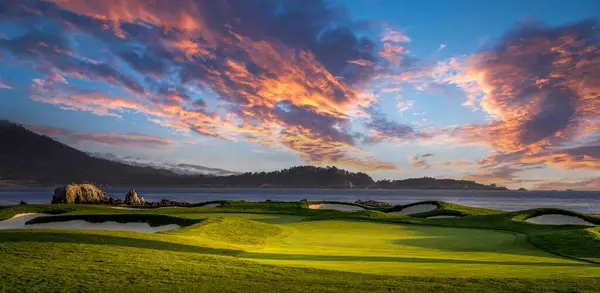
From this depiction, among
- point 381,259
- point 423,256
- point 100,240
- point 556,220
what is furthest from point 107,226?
point 556,220

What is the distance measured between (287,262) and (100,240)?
20.5 ft

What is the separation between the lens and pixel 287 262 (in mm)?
13781

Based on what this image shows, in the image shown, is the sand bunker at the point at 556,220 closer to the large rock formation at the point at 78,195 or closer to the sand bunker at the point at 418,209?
the sand bunker at the point at 418,209

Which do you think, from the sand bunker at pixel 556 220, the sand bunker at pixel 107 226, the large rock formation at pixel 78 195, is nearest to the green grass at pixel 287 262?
the sand bunker at pixel 107 226

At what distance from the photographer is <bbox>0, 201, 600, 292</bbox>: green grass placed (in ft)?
31.8

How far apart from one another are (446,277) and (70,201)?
6870 centimetres

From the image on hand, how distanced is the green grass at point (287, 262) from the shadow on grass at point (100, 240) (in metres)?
0.03

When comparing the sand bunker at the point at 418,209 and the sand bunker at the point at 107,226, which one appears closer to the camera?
the sand bunker at the point at 107,226

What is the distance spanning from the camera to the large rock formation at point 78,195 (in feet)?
218

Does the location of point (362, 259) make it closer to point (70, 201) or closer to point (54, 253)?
point (54, 253)

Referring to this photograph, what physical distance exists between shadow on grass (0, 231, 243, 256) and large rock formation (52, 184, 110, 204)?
190 ft

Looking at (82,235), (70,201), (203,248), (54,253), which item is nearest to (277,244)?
(203,248)

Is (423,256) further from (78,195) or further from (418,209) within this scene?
(78,195)

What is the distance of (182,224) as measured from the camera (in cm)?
2559
